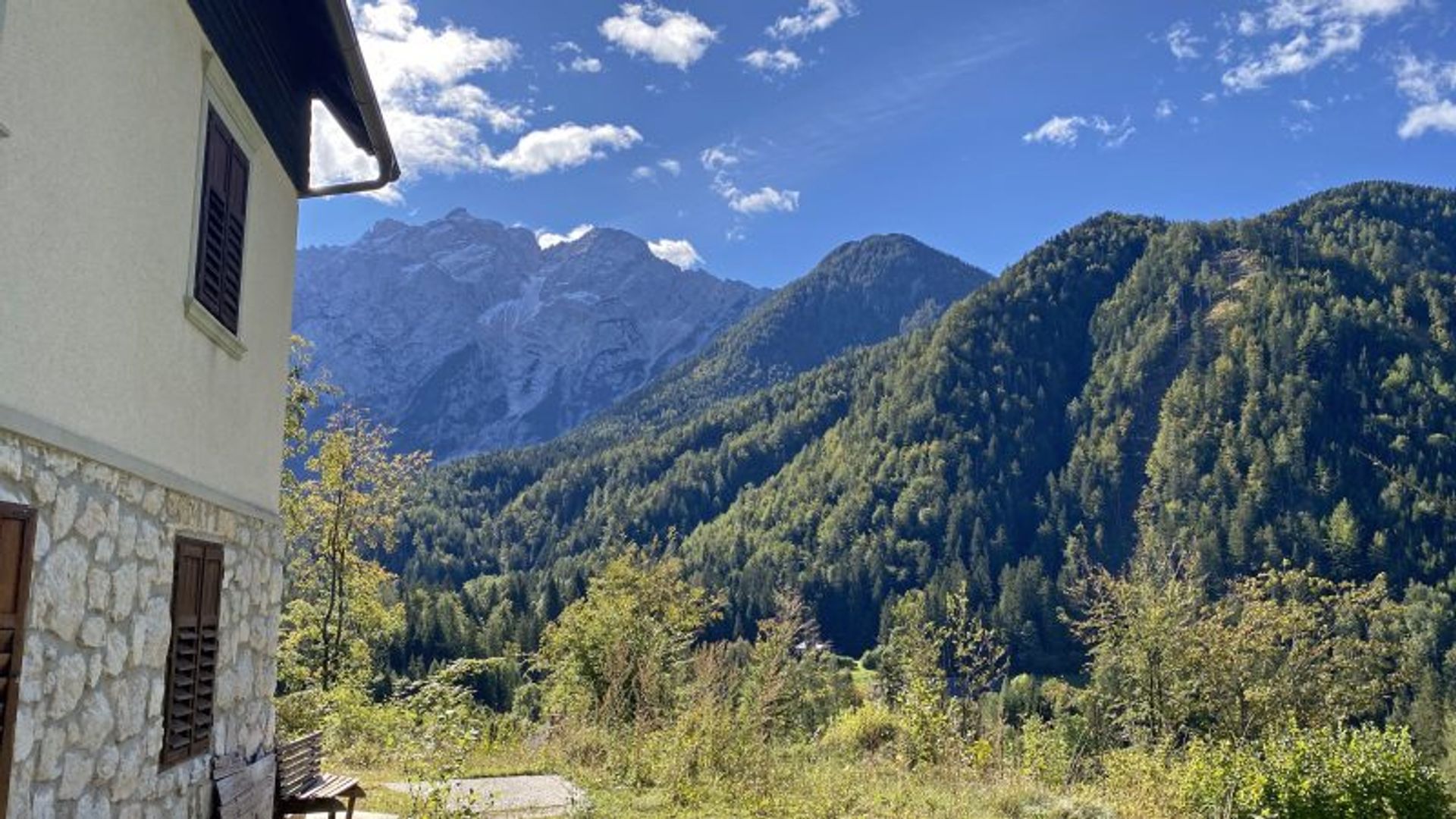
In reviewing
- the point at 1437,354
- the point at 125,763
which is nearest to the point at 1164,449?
the point at 1437,354

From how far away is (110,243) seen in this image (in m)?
4.56

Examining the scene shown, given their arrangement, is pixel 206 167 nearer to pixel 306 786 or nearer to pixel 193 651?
pixel 193 651

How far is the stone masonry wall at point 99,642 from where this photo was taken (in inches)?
156

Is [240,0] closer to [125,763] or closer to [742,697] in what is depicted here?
[125,763]

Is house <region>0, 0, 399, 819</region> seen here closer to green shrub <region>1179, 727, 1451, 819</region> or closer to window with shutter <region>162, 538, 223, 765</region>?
window with shutter <region>162, 538, 223, 765</region>

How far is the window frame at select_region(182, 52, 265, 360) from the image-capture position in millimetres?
5617

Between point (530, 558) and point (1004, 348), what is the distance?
7875cm

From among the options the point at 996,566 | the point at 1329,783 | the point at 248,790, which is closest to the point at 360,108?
the point at 248,790

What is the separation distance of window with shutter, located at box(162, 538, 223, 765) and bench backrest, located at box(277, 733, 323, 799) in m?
1.63

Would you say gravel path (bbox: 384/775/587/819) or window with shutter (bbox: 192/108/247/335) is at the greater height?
window with shutter (bbox: 192/108/247/335)

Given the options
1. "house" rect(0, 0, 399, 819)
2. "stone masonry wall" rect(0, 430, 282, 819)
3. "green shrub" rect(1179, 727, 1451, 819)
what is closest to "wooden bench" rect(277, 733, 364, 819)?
"house" rect(0, 0, 399, 819)

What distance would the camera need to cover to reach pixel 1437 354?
5349 inches

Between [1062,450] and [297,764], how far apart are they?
156 m

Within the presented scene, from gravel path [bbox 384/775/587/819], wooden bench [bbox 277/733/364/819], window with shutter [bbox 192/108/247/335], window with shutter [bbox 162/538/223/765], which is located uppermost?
window with shutter [bbox 192/108/247/335]
